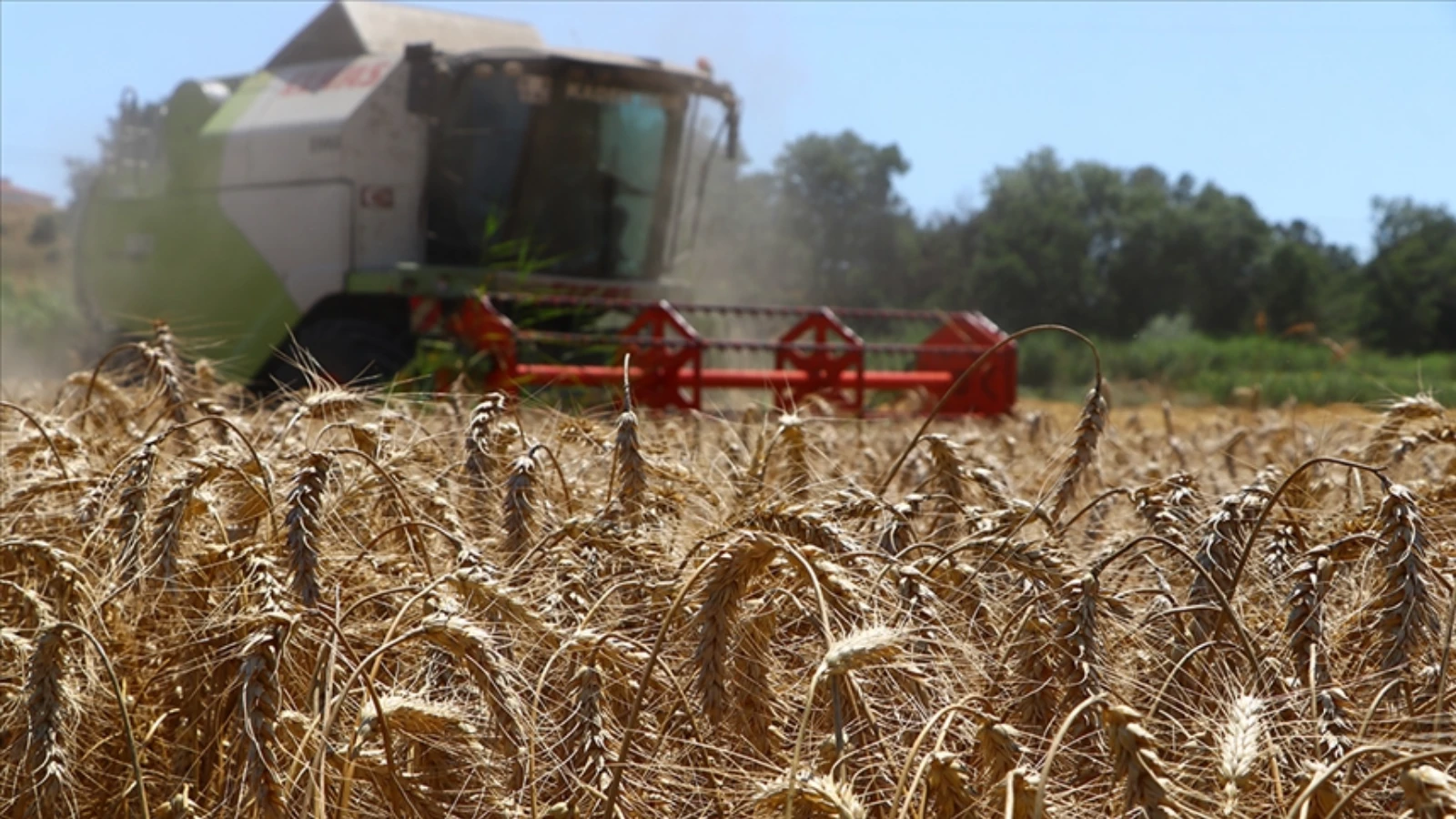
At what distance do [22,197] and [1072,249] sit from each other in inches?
890

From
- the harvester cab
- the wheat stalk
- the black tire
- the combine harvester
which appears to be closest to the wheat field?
the wheat stalk

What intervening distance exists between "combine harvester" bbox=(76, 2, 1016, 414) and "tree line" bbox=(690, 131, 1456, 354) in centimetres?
1721

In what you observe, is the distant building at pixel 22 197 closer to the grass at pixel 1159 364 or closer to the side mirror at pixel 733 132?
the side mirror at pixel 733 132

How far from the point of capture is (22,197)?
2114 centimetres

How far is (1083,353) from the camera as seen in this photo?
2803cm

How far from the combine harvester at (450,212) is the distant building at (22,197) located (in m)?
6.36

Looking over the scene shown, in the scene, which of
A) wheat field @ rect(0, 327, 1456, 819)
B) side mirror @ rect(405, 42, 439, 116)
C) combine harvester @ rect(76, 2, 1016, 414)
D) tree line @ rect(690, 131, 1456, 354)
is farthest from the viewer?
tree line @ rect(690, 131, 1456, 354)

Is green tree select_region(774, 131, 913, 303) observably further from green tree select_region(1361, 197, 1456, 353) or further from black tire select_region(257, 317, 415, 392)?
black tire select_region(257, 317, 415, 392)

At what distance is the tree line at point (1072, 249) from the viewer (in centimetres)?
3078

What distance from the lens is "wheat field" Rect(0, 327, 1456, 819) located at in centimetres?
141

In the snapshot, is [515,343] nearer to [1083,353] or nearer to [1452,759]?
[1452,759]

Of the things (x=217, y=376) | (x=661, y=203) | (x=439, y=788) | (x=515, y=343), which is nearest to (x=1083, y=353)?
(x=661, y=203)

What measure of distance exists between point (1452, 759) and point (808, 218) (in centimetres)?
3416

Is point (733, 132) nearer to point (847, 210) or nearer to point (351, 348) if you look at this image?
point (351, 348)
